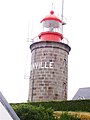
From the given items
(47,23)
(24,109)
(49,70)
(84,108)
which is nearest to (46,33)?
(47,23)

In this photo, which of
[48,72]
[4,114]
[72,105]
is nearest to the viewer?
[4,114]

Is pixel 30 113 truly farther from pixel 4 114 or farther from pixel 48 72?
pixel 4 114

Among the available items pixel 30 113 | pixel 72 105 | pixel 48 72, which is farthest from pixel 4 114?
pixel 48 72

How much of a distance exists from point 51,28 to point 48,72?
10.8 ft

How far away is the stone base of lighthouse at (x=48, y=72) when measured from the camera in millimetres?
25391

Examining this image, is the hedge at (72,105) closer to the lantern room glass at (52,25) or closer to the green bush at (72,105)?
the green bush at (72,105)

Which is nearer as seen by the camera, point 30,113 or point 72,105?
point 30,113

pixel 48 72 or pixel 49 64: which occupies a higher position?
pixel 49 64

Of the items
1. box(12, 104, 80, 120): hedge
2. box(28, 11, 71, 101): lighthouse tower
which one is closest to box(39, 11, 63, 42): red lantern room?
box(28, 11, 71, 101): lighthouse tower

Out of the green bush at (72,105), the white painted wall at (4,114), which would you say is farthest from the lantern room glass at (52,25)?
the white painted wall at (4,114)

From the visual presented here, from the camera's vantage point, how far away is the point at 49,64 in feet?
84.9

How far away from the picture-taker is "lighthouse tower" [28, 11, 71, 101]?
25.4m

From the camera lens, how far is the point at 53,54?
26.1 meters

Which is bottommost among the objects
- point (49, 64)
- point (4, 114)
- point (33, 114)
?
point (4, 114)
